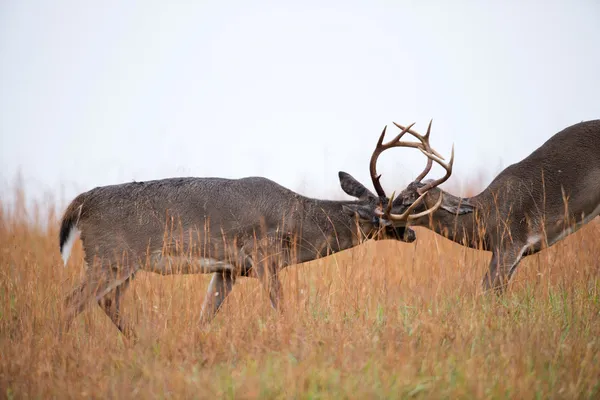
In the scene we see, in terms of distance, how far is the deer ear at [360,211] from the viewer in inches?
271

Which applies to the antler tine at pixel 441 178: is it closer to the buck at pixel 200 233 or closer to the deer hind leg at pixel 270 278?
the buck at pixel 200 233

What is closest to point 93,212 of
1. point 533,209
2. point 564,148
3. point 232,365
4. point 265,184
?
point 265,184

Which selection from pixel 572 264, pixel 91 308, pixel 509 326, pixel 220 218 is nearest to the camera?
pixel 509 326

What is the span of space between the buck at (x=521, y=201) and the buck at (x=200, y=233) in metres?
0.33

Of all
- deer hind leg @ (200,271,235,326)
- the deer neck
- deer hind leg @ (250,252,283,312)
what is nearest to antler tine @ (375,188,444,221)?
the deer neck

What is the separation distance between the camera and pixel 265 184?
22.8 ft

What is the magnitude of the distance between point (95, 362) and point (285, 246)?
2881 millimetres

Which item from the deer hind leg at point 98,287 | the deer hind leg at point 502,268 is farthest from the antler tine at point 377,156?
the deer hind leg at point 98,287

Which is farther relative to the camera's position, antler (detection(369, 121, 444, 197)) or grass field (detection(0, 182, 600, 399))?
antler (detection(369, 121, 444, 197))

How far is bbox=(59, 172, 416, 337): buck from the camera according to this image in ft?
19.6

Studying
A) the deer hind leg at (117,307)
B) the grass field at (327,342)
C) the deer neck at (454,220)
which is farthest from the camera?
the deer neck at (454,220)

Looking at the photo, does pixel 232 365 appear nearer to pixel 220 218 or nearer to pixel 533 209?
pixel 220 218

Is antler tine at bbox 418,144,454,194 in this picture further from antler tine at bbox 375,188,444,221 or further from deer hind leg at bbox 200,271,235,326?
deer hind leg at bbox 200,271,235,326

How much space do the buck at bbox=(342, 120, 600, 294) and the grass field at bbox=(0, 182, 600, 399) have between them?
57 centimetres
